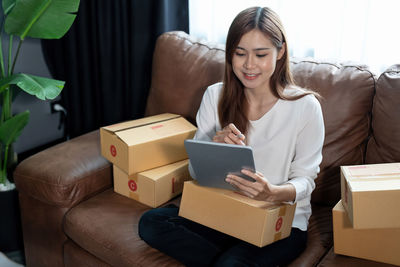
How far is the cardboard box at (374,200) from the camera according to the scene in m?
1.14

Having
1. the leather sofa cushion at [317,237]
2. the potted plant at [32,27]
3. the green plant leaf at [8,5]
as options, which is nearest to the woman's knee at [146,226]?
the leather sofa cushion at [317,237]

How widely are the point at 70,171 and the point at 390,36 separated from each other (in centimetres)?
134

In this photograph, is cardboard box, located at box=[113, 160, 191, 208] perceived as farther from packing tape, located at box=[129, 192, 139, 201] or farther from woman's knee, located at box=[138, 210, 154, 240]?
woman's knee, located at box=[138, 210, 154, 240]

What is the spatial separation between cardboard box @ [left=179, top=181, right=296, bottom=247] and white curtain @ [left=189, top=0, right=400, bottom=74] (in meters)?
0.71

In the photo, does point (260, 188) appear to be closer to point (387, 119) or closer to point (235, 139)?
point (235, 139)

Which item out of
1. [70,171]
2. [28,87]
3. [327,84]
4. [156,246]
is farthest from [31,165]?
[327,84]

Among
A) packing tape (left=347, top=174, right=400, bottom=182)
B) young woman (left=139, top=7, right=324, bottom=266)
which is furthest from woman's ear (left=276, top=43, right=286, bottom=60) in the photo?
packing tape (left=347, top=174, right=400, bottom=182)

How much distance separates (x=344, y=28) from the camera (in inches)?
71.4

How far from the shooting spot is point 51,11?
1.87m

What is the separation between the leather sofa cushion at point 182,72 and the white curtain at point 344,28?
0.94 ft

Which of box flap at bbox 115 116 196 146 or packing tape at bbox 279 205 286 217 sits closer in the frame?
packing tape at bbox 279 205 286 217

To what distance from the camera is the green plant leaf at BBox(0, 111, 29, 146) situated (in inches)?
73.4

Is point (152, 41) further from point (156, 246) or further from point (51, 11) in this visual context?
point (156, 246)

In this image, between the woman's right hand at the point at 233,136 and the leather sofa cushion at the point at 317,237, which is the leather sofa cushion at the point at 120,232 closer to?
the leather sofa cushion at the point at 317,237
